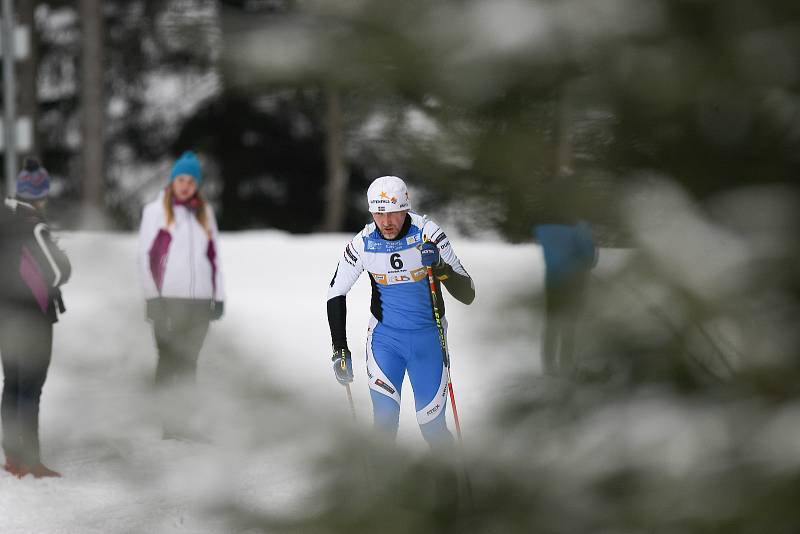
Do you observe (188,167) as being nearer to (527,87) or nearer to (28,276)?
(28,276)

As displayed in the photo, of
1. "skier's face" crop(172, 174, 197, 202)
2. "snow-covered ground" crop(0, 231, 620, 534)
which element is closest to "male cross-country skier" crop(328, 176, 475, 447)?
"skier's face" crop(172, 174, 197, 202)

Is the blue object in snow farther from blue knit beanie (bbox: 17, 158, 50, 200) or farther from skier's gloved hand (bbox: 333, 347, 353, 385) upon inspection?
blue knit beanie (bbox: 17, 158, 50, 200)

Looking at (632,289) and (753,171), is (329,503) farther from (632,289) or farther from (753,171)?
(753,171)

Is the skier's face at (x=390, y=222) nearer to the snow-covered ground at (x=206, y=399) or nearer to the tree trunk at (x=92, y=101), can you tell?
the snow-covered ground at (x=206, y=399)

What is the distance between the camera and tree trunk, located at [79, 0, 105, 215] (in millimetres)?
13906

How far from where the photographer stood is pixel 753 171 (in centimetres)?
138

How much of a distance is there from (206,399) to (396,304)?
3820 mm

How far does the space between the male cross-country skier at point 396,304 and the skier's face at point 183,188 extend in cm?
161

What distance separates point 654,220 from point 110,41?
19125mm

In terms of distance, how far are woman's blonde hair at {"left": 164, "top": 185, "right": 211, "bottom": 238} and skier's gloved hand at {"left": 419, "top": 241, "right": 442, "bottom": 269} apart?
2.31 metres

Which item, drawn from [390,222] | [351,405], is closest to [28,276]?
[390,222]

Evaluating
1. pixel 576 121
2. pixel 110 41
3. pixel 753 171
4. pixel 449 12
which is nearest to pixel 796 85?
pixel 753 171

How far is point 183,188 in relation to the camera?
6699 millimetres

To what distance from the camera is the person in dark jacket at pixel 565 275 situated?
133 cm
